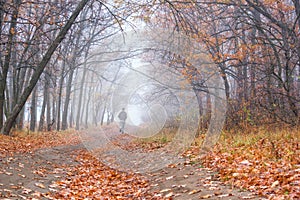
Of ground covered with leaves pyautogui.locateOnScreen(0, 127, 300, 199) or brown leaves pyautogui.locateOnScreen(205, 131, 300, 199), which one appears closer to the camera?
brown leaves pyautogui.locateOnScreen(205, 131, 300, 199)

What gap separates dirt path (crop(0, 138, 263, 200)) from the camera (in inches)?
247

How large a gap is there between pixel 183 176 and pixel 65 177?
3.34m

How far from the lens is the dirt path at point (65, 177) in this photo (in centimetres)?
627

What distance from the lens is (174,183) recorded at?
25.6 ft

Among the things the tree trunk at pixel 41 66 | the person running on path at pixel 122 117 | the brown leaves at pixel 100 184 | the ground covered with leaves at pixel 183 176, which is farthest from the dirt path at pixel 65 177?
the person running on path at pixel 122 117

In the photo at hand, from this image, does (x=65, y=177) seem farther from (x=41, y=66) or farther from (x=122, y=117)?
(x=122, y=117)

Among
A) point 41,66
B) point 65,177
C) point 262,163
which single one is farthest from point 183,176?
point 41,66

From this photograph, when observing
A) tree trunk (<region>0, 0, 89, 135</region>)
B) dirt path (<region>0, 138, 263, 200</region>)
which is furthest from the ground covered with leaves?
tree trunk (<region>0, 0, 89, 135</region>)

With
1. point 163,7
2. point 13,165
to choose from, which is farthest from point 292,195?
point 163,7

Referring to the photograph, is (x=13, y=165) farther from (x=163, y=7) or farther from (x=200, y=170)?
(x=163, y=7)

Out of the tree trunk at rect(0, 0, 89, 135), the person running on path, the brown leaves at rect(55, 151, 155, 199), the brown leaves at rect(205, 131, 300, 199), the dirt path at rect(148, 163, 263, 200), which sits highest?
the tree trunk at rect(0, 0, 89, 135)

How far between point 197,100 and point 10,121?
9092 mm

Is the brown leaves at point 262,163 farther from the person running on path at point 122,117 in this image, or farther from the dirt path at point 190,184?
the person running on path at point 122,117

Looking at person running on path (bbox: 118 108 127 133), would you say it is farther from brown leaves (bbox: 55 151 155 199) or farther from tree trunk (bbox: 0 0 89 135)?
brown leaves (bbox: 55 151 155 199)
